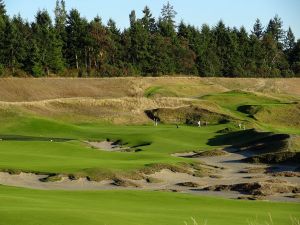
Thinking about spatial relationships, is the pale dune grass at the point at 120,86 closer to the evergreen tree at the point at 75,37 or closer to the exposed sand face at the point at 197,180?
the evergreen tree at the point at 75,37

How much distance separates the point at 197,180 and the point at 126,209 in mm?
16389

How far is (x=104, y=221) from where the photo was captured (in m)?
16.7

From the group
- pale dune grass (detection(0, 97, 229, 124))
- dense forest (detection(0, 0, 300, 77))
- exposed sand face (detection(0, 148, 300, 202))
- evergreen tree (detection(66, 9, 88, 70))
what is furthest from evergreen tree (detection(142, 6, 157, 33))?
exposed sand face (detection(0, 148, 300, 202))

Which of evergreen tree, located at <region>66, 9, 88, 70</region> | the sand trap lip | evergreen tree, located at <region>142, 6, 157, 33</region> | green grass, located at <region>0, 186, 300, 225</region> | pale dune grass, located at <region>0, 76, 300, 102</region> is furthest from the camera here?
evergreen tree, located at <region>142, 6, 157, 33</region>

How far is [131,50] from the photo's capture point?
131 metres

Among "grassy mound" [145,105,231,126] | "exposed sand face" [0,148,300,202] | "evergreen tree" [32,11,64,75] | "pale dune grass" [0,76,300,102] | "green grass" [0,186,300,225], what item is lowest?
"exposed sand face" [0,148,300,202]

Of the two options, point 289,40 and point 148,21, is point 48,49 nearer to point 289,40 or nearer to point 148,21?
point 148,21

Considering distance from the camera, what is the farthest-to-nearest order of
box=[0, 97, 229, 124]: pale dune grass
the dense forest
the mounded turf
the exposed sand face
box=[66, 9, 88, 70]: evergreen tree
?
box=[66, 9, 88, 70]: evergreen tree
the dense forest
box=[0, 97, 229, 124]: pale dune grass
the exposed sand face
the mounded turf

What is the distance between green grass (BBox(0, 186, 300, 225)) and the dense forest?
269 ft

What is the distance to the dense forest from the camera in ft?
361

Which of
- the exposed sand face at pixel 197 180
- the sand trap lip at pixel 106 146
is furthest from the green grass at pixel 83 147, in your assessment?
the exposed sand face at pixel 197 180

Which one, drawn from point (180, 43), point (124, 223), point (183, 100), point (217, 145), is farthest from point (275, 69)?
point (124, 223)

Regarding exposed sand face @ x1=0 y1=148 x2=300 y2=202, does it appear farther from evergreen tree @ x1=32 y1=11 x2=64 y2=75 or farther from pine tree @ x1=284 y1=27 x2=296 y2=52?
pine tree @ x1=284 y1=27 x2=296 y2=52

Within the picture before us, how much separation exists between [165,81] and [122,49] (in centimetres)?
2302
